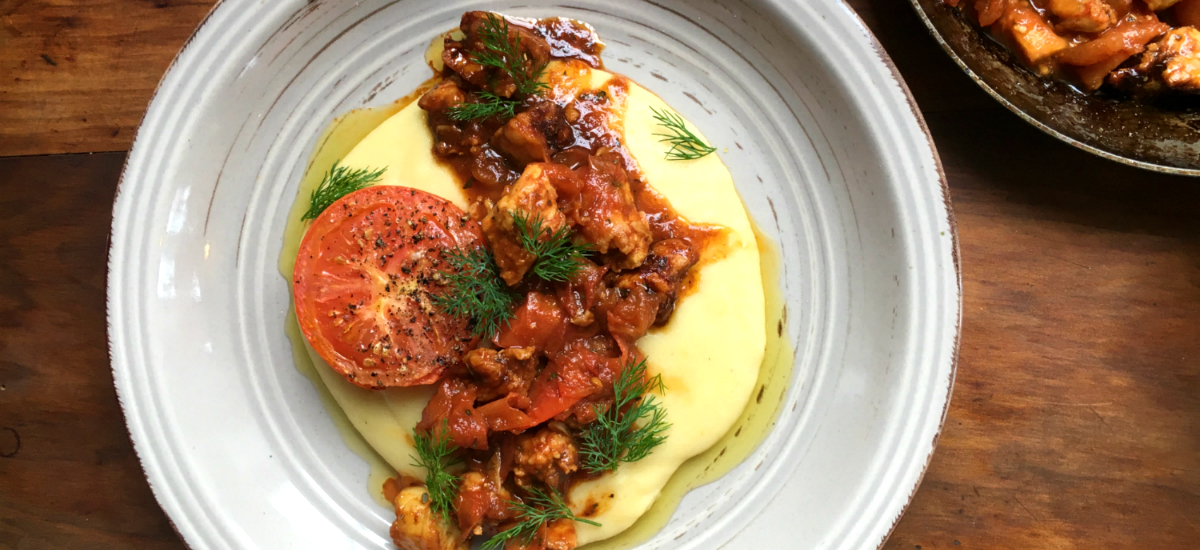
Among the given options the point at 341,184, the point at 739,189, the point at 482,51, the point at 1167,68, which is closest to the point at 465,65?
the point at 482,51

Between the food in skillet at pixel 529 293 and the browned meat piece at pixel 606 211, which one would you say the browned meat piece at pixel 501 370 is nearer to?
the food in skillet at pixel 529 293

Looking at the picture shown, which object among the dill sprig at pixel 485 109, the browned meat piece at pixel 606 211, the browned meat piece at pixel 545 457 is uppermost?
the dill sprig at pixel 485 109

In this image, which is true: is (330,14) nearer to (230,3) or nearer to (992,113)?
(230,3)

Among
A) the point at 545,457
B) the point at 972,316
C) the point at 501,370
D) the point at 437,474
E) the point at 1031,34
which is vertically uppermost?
the point at 1031,34

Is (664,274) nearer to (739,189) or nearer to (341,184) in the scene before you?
(739,189)

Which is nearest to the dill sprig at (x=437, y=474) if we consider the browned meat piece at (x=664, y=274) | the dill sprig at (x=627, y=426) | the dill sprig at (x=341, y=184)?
the dill sprig at (x=627, y=426)
